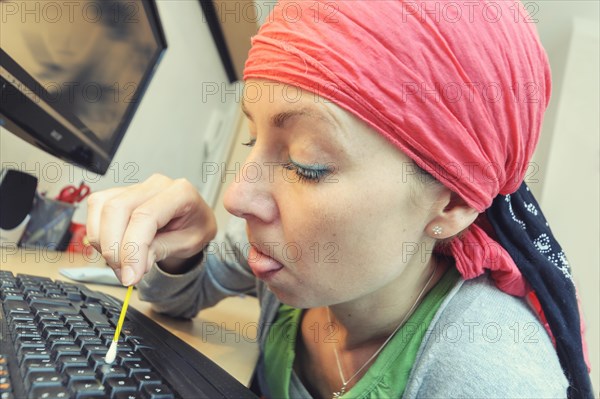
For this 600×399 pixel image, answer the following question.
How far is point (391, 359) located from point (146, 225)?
0.40 m

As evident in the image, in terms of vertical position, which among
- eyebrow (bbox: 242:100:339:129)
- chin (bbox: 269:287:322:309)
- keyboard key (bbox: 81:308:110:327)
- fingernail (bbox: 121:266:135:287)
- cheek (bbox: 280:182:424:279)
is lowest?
keyboard key (bbox: 81:308:110:327)

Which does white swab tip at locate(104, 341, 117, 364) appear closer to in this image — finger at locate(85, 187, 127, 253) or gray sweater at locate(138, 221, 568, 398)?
finger at locate(85, 187, 127, 253)

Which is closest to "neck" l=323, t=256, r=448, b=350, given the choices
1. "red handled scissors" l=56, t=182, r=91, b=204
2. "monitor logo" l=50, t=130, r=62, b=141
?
"monitor logo" l=50, t=130, r=62, b=141

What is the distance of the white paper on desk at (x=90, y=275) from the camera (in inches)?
33.1

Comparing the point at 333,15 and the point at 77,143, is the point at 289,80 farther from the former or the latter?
the point at 77,143

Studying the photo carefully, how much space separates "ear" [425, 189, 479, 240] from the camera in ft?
1.92

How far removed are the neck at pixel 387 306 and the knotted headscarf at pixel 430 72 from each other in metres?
0.17

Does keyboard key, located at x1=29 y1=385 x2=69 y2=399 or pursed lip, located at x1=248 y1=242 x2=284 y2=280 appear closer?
keyboard key, located at x1=29 y1=385 x2=69 y2=399

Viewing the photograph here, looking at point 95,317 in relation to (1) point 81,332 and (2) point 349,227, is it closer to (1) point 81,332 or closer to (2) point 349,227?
(1) point 81,332

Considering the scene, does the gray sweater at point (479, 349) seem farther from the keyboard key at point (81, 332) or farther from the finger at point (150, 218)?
the keyboard key at point (81, 332)

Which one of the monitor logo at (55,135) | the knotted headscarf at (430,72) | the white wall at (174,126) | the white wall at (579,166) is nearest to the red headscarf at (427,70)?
the knotted headscarf at (430,72)

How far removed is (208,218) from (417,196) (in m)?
0.40

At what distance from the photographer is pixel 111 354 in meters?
0.42

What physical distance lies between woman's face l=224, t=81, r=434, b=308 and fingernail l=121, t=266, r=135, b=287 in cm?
15
